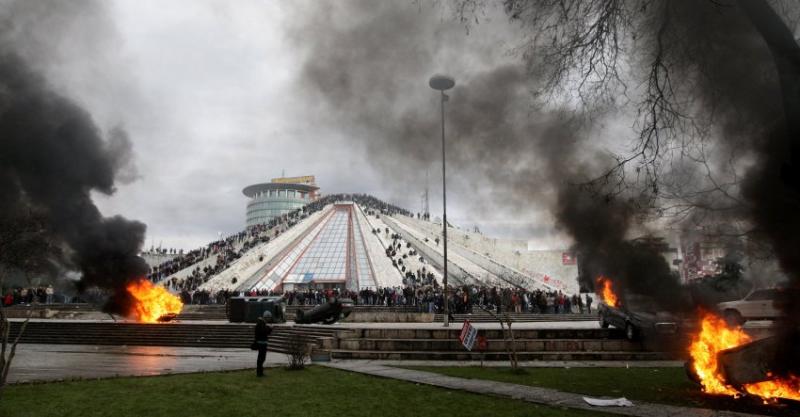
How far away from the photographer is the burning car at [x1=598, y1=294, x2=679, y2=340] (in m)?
9.94

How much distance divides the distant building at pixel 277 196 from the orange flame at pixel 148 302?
315 feet

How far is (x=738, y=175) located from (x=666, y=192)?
1.23 meters

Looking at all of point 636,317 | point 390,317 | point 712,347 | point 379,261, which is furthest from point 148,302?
point 712,347

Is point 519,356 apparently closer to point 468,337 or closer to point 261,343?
point 468,337

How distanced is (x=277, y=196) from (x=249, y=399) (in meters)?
118

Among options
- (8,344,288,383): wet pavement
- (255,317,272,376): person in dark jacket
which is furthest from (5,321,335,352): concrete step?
(255,317,272,376): person in dark jacket

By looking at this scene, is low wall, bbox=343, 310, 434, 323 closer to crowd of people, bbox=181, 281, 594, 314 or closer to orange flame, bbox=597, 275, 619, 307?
crowd of people, bbox=181, 281, 594, 314

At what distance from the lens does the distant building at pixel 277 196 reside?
121325 mm

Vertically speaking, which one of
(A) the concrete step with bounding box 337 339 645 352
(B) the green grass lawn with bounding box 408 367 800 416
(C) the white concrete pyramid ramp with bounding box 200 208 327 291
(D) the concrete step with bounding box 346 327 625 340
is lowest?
(B) the green grass lawn with bounding box 408 367 800 416

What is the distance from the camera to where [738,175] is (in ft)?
22.6

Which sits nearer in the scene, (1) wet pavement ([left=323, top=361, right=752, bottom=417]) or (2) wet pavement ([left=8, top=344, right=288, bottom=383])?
(1) wet pavement ([left=323, top=361, right=752, bottom=417])

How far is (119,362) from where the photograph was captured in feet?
41.5

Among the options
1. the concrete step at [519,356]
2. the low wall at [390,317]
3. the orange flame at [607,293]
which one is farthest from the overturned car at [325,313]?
the orange flame at [607,293]

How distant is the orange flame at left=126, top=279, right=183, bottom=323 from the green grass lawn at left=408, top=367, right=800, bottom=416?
1643cm
